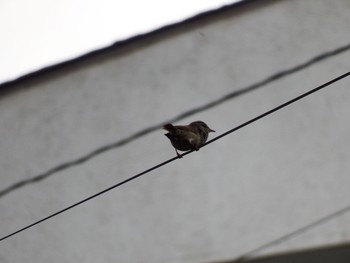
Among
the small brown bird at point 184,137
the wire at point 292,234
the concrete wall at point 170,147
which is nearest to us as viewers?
the small brown bird at point 184,137

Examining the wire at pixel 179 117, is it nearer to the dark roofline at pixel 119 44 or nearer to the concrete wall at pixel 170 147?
the concrete wall at pixel 170 147

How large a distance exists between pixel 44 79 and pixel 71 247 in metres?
1.57

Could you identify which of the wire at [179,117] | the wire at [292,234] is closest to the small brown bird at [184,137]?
the wire at [179,117]

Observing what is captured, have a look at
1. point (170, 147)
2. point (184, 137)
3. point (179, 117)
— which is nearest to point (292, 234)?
point (170, 147)

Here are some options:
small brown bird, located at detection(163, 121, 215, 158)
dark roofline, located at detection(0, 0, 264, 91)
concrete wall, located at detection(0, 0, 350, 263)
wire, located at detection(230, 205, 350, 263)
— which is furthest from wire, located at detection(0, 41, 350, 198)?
small brown bird, located at detection(163, 121, 215, 158)

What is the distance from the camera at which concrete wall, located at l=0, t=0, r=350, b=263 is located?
5.73 metres

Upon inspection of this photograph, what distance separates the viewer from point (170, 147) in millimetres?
5723

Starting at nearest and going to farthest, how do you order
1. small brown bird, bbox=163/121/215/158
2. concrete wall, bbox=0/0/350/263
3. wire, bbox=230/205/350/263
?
small brown bird, bbox=163/121/215/158, wire, bbox=230/205/350/263, concrete wall, bbox=0/0/350/263

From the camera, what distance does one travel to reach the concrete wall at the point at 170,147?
18.8ft

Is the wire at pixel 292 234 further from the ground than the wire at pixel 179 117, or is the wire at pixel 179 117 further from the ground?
the wire at pixel 179 117

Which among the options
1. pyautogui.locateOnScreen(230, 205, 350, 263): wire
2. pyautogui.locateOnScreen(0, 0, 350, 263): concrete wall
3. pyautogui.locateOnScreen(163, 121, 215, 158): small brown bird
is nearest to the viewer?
pyautogui.locateOnScreen(163, 121, 215, 158): small brown bird

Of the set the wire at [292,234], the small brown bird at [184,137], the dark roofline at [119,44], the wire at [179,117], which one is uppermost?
the dark roofline at [119,44]

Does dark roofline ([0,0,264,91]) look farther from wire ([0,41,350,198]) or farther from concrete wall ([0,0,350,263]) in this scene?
wire ([0,41,350,198])

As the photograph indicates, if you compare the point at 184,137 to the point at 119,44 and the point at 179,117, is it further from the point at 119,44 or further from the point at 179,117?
the point at 119,44
